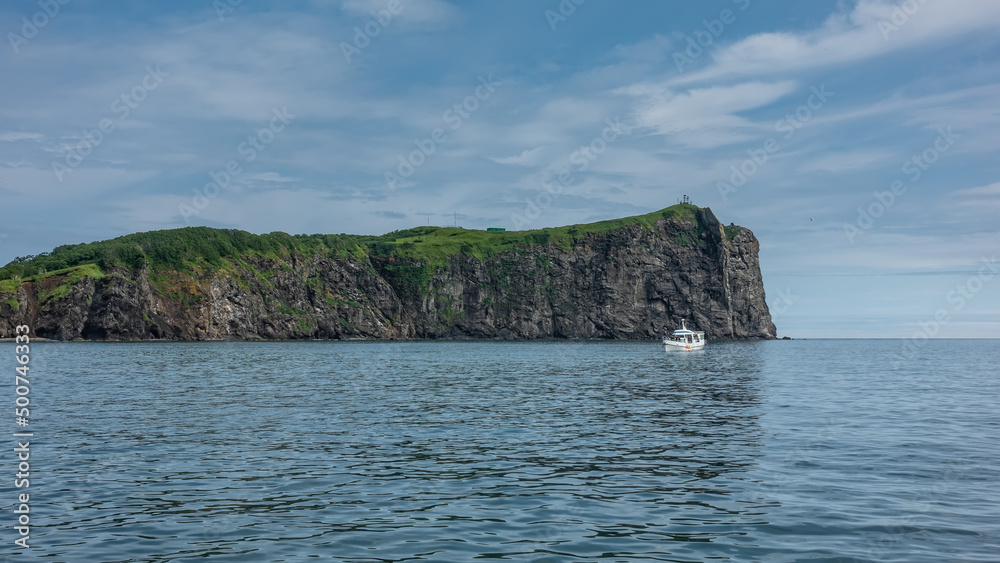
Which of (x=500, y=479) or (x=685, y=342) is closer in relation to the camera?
(x=500, y=479)

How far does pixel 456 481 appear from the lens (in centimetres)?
2138

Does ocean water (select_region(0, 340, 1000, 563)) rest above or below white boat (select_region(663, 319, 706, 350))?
below

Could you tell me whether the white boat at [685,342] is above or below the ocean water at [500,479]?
above

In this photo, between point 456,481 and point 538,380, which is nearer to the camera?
point 456,481

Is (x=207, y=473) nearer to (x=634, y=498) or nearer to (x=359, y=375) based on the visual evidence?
(x=634, y=498)

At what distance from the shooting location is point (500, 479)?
2167 centimetres

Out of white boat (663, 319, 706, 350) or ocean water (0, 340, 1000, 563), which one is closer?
ocean water (0, 340, 1000, 563)

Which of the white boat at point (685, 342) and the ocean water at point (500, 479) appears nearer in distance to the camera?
the ocean water at point (500, 479)

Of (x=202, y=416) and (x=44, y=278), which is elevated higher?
(x=44, y=278)

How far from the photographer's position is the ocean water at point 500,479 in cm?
1536

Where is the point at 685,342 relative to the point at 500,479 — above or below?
above

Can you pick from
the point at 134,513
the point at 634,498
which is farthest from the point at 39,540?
the point at 634,498

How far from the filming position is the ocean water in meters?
15.4

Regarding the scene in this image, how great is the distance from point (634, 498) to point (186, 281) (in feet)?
643
